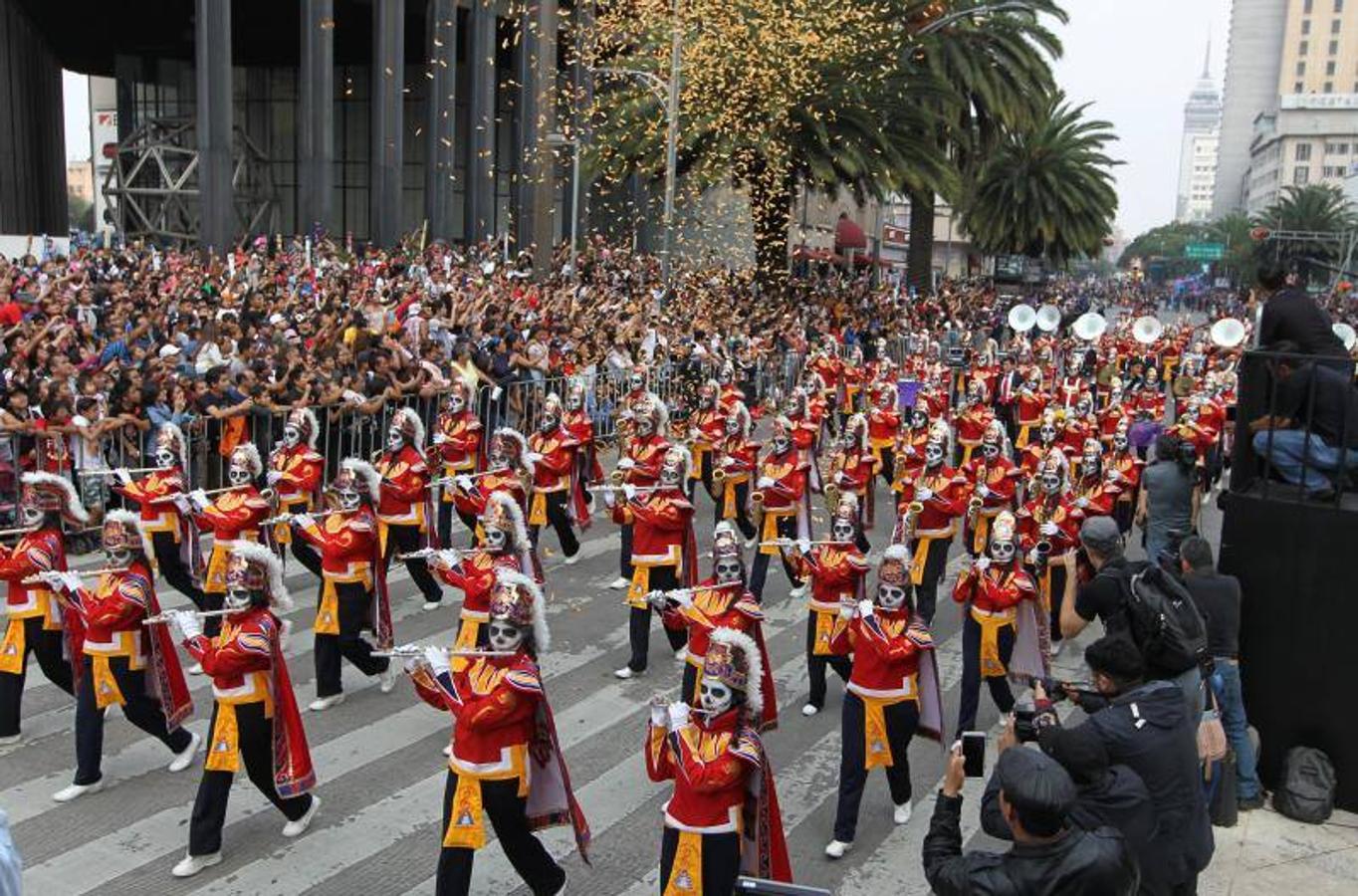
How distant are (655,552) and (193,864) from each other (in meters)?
4.66

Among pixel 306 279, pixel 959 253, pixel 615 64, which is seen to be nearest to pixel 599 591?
pixel 306 279

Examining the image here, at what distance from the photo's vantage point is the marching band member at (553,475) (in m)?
13.3

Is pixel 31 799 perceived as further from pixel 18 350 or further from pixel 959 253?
pixel 959 253

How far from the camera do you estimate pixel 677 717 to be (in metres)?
6.18

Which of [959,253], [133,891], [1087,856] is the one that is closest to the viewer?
[1087,856]

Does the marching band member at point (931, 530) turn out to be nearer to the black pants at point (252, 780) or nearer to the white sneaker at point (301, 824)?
the white sneaker at point (301, 824)

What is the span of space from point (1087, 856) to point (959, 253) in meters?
115

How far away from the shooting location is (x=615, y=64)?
1148 inches

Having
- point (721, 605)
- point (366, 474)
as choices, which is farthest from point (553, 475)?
point (721, 605)

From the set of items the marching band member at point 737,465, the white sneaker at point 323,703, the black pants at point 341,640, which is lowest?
the white sneaker at point 323,703

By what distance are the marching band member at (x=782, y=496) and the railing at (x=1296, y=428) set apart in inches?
180

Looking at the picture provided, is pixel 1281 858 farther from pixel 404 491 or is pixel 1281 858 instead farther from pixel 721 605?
pixel 404 491

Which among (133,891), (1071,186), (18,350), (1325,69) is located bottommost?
(133,891)

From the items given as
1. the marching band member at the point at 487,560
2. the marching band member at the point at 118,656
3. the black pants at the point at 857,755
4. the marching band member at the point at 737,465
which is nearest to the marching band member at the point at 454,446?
the marching band member at the point at 737,465
